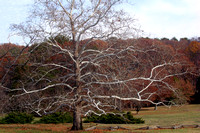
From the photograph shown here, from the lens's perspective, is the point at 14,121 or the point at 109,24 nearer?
the point at 109,24

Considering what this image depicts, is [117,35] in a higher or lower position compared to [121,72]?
higher

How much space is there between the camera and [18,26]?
11906mm

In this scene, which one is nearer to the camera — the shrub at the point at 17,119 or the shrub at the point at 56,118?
the shrub at the point at 56,118

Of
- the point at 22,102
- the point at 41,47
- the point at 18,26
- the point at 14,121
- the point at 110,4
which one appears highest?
the point at 110,4

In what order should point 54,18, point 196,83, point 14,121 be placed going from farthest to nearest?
point 196,83
point 14,121
point 54,18

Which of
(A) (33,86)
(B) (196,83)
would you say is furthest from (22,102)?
(B) (196,83)

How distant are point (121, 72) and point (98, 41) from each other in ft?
7.79

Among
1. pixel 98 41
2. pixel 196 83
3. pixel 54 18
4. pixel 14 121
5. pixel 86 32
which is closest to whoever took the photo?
pixel 54 18

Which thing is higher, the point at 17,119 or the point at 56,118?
the point at 56,118

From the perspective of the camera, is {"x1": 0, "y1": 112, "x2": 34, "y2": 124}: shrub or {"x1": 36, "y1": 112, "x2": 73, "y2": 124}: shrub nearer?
{"x1": 36, "y1": 112, "x2": 73, "y2": 124}: shrub

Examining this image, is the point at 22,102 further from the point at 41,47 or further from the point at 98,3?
the point at 98,3

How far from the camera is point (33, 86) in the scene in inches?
515

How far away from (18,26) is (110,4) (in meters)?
4.39

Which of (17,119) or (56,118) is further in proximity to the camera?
(17,119)
